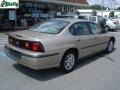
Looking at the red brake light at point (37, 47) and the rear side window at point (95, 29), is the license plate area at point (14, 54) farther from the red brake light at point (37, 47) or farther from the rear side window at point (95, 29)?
the rear side window at point (95, 29)

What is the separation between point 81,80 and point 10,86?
191 centimetres

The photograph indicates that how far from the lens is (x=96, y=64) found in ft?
25.7

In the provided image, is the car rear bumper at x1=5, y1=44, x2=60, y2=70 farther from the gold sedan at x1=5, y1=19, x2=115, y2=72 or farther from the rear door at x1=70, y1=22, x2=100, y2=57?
the rear door at x1=70, y1=22, x2=100, y2=57

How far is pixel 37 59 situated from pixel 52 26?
165 cm

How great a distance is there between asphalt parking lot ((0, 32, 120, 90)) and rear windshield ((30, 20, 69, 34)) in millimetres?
1232

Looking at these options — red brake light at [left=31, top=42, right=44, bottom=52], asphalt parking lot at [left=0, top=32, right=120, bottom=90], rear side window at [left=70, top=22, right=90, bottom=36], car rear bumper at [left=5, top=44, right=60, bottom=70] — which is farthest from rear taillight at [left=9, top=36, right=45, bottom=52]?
rear side window at [left=70, top=22, right=90, bottom=36]

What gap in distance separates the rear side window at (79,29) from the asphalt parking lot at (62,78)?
3.79 feet

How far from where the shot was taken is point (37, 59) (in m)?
5.65

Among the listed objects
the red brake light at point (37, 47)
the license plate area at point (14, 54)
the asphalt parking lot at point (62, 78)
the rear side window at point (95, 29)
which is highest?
the rear side window at point (95, 29)

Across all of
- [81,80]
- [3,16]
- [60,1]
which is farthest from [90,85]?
[60,1]

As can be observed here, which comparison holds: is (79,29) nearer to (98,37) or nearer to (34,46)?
(98,37)

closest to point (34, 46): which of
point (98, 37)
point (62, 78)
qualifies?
point (62, 78)

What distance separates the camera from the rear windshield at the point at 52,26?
6.66 metres

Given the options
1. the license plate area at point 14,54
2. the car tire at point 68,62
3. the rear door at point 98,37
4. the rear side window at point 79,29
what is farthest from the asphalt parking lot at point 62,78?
the rear side window at point 79,29
